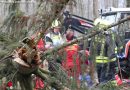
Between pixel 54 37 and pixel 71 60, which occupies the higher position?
pixel 54 37

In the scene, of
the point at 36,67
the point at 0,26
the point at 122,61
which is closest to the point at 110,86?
the point at 36,67

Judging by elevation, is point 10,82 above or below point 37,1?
below

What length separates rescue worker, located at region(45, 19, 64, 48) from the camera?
3.75m

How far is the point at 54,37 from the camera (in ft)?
13.8

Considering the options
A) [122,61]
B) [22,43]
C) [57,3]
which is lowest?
[122,61]

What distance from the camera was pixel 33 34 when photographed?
3770mm

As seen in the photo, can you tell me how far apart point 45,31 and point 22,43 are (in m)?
0.24

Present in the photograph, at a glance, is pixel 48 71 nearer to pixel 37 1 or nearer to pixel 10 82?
pixel 10 82

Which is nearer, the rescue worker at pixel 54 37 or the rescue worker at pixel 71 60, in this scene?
the rescue worker at pixel 54 37

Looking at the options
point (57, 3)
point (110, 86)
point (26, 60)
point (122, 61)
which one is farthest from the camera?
point (122, 61)

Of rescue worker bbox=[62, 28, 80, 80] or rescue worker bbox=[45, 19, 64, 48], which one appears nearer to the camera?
rescue worker bbox=[45, 19, 64, 48]

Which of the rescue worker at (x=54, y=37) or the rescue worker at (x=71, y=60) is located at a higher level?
the rescue worker at (x=54, y=37)

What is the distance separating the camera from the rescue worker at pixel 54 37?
3.75m

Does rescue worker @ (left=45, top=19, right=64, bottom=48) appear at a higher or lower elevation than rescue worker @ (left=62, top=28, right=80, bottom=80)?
higher
